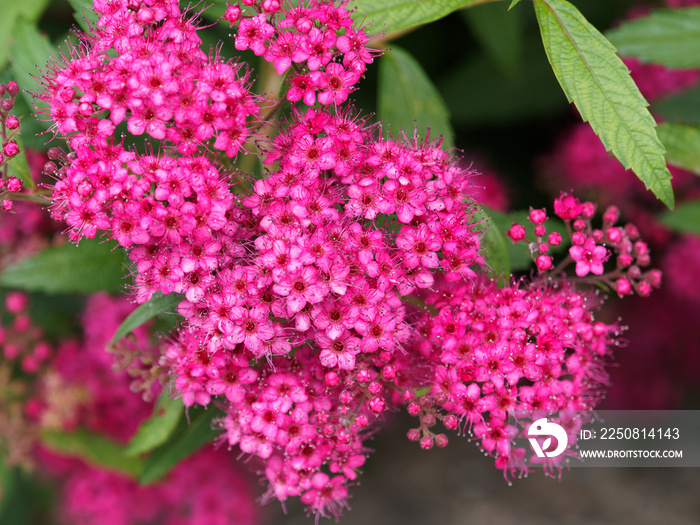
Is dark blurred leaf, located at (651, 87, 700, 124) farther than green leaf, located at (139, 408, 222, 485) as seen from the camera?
Yes

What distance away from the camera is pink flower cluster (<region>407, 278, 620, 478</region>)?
138cm

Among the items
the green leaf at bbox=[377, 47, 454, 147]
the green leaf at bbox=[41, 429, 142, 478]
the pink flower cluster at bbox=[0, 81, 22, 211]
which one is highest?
the pink flower cluster at bbox=[0, 81, 22, 211]

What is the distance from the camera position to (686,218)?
2.23m

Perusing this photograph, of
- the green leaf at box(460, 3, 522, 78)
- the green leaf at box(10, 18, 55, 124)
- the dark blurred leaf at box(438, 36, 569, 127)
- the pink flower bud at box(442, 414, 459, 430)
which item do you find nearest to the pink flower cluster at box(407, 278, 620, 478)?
the pink flower bud at box(442, 414, 459, 430)

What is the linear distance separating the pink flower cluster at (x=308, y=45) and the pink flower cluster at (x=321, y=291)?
2.2 inches

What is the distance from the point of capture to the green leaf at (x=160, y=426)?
1665mm

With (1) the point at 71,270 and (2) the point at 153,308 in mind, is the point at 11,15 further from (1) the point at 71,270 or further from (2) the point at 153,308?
(2) the point at 153,308

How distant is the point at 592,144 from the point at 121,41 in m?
2.01

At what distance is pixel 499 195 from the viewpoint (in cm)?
269

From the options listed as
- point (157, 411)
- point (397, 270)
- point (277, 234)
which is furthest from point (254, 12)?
point (157, 411)

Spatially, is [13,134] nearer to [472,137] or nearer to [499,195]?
[499,195]

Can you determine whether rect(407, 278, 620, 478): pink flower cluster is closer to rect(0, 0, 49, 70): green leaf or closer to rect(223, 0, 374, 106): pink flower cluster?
rect(223, 0, 374, 106): pink flower cluster

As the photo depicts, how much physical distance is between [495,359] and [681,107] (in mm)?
1478

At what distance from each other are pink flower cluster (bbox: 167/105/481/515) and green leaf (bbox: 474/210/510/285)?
0.09 meters
